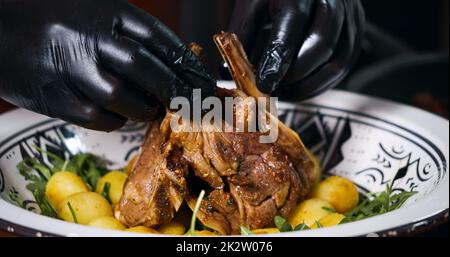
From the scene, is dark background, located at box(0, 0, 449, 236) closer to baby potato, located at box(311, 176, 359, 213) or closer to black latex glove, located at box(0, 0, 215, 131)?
baby potato, located at box(311, 176, 359, 213)

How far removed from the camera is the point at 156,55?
4.49ft

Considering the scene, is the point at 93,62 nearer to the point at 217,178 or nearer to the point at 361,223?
the point at 217,178

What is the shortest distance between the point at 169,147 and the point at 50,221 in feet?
1.09

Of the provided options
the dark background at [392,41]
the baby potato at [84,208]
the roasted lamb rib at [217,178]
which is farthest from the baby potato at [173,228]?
the dark background at [392,41]

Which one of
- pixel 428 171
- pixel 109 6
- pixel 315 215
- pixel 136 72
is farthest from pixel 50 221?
pixel 428 171

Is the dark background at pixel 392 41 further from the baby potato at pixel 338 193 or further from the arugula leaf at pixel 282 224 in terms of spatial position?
the arugula leaf at pixel 282 224

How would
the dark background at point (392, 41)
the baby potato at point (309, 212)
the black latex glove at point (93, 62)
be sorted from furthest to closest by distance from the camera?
1. the dark background at point (392, 41)
2. the baby potato at point (309, 212)
3. the black latex glove at point (93, 62)

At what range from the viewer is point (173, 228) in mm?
1531

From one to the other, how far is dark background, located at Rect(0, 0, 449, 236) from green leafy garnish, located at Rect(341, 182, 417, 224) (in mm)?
141

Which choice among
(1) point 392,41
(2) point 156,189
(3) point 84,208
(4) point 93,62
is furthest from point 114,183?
(1) point 392,41

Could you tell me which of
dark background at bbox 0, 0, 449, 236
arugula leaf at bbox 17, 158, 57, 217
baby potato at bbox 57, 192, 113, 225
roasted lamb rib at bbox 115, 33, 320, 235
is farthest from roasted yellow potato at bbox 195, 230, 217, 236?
dark background at bbox 0, 0, 449, 236

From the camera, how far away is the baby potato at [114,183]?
171cm

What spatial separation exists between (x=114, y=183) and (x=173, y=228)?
270 mm

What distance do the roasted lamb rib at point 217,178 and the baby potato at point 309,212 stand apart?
47mm
